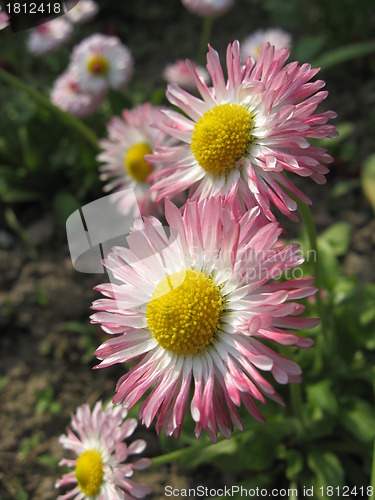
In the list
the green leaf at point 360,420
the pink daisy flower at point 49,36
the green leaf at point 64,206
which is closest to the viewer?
the green leaf at point 360,420

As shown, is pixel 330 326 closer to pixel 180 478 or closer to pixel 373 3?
pixel 180 478

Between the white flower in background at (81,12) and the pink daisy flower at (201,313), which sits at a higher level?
the white flower in background at (81,12)

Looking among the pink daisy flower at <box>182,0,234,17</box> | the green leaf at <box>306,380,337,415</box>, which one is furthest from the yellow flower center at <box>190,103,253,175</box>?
the pink daisy flower at <box>182,0,234,17</box>

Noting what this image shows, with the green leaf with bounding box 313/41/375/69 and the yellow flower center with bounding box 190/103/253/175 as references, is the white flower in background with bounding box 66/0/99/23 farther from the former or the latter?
the yellow flower center with bounding box 190/103/253/175

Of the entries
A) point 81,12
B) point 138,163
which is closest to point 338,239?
point 138,163

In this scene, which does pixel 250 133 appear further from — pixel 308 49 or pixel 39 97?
pixel 308 49

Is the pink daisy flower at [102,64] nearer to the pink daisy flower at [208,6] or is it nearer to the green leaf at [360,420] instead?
the pink daisy flower at [208,6]

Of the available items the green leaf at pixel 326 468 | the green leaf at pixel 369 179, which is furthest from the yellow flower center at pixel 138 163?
the green leaf at pixel 326 468
